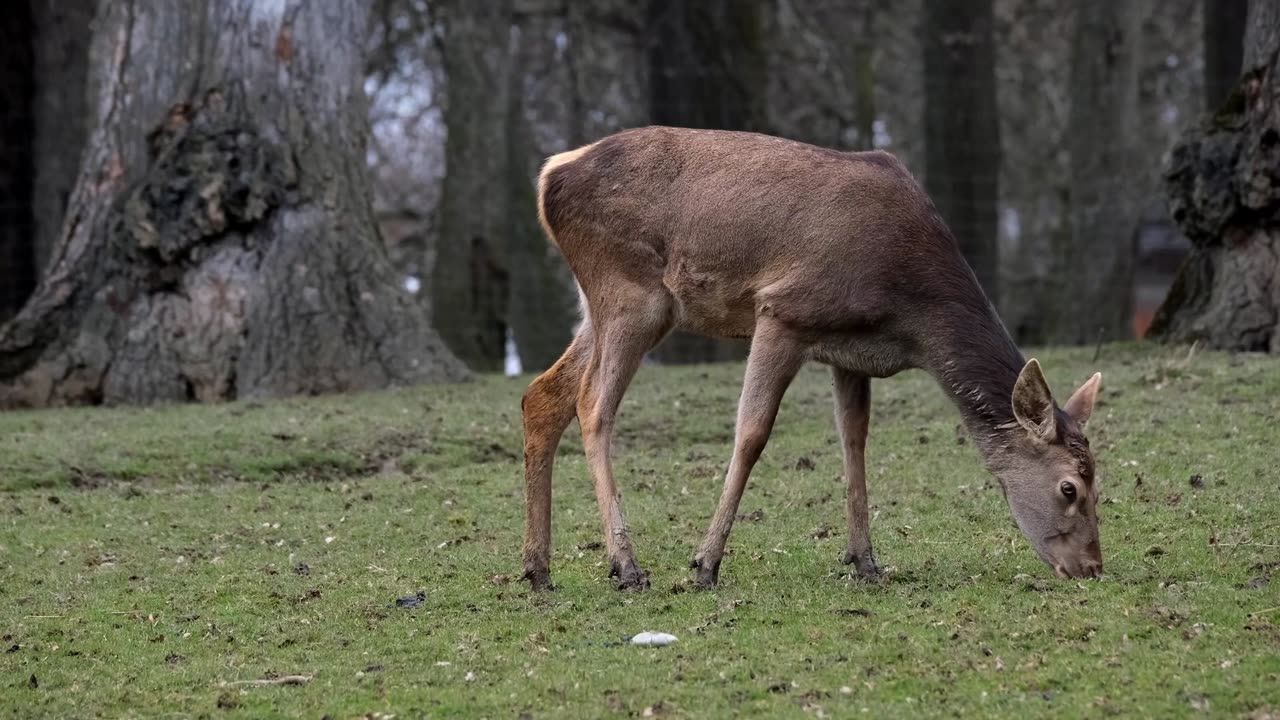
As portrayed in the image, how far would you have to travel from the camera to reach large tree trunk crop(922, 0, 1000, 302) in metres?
18.2

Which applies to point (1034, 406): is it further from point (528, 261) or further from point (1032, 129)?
point (1032, 129)

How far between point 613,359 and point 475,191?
12825 millimetres

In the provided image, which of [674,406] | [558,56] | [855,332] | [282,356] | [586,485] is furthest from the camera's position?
[558,56]

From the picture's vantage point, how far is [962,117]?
61.2 ft

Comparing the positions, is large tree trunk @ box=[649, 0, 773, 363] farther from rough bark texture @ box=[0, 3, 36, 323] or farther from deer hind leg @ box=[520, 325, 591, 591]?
deer hind leg @ box=[520, 325, 591, 591]

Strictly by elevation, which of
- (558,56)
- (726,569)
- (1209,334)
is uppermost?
(558,56)

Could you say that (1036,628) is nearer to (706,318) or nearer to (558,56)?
(706,318)

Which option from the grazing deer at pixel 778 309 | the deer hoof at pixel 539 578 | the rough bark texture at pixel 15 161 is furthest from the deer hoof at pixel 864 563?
the rough bark texture at pixel 15 161

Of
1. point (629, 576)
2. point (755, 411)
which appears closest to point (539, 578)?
point (629, 576)

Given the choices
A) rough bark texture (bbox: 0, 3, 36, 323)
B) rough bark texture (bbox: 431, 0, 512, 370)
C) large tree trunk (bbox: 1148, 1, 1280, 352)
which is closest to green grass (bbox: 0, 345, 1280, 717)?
large tree trunk (bbox: 1148, 1, 1280, 352)

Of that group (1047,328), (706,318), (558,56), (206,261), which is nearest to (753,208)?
(706,318)

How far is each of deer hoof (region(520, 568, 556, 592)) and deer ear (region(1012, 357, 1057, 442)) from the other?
6.54 ft

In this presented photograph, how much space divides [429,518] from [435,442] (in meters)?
1.73

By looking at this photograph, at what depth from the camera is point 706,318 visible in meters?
7.15
